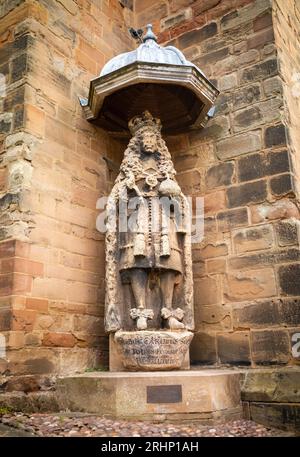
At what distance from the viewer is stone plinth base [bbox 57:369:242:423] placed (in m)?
3.22

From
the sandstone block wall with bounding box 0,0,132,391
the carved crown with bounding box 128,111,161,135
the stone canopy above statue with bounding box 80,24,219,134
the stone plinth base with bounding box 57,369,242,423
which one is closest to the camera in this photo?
the stone plinth base with bounding box 57,369,242,423

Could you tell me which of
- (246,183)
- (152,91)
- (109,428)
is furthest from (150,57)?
(109,428)

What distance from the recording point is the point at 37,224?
4027 mm

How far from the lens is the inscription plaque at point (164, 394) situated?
323 centimetres

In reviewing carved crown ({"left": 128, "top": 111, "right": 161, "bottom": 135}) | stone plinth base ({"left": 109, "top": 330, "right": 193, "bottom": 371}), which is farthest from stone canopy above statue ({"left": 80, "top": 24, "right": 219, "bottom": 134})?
stone plinth base ({"left": 109, "top": 330, "right": 193, "bottom": 371})

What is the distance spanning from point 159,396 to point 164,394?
4 cm

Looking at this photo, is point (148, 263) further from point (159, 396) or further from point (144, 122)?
point (144, 122)

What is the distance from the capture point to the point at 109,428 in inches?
120

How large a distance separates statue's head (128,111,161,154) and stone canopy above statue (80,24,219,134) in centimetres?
24

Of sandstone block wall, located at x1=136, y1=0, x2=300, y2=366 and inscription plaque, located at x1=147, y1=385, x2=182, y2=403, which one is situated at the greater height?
sandstone block wall, located at x1=136, y1=0, x2=300, y2=366

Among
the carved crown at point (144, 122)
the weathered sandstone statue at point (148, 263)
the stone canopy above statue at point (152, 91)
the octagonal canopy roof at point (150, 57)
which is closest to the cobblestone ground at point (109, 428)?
the weathered sandstone statue at point (148, 263)

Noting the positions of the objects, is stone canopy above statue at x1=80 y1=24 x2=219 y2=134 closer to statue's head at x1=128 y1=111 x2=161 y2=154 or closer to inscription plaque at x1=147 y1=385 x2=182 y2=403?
statue's head at x1=128 y1=111 x2=161 y2=154

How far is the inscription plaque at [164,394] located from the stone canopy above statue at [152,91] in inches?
106

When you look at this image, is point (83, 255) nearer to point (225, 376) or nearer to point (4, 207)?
point (4, 207)
